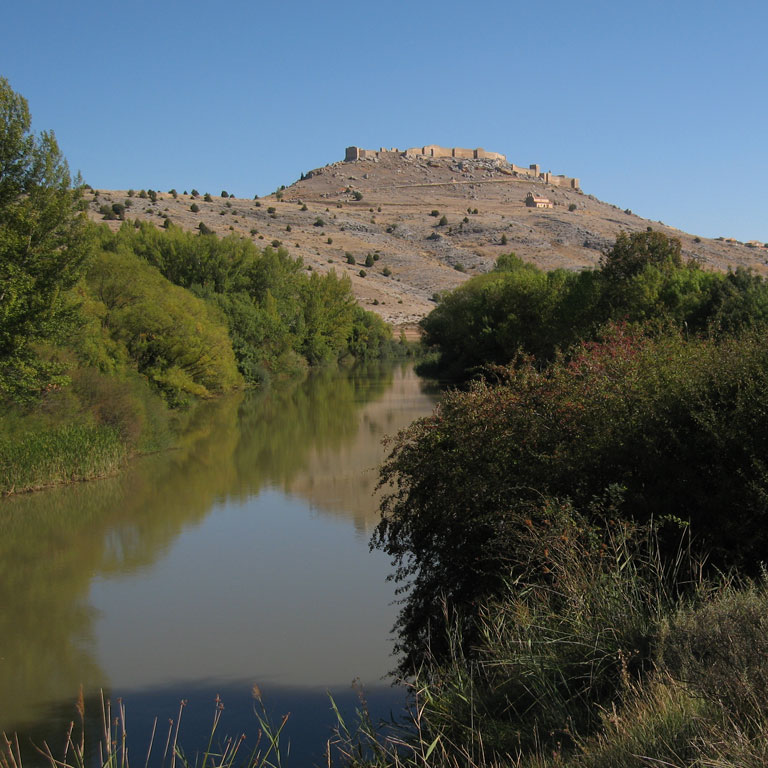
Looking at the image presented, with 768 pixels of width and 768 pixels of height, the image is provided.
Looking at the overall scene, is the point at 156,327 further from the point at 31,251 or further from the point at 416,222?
the point at 416,222

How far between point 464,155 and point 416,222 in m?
54.4

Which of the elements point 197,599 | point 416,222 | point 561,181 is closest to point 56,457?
point 197,599

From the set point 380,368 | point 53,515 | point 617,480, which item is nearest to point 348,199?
point 380,368

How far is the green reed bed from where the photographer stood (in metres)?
19.7

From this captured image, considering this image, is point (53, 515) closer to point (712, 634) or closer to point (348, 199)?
point (712, 634)

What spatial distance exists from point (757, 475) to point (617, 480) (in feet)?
6.02

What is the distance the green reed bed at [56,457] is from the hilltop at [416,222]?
48.0 metres

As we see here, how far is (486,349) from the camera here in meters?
50.0

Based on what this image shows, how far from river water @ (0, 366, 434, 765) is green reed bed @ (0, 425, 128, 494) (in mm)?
457

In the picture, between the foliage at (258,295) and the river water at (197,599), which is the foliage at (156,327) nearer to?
the river water at (197,599)

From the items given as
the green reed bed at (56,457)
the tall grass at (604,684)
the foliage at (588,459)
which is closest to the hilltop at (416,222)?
the green reed bed at (56,457)

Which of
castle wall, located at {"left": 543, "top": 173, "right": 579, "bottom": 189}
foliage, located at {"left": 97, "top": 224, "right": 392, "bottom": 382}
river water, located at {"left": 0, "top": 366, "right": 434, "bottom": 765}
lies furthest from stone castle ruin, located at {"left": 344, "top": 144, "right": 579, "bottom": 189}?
river water, located at {"left": 0, "top": 366, "right": 434, "bottom": 765}

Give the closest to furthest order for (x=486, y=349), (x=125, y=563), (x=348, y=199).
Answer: (x=125, y=563) → (x=486, y=349) → (x=348, y=199)

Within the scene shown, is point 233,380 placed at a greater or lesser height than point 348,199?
lesser
